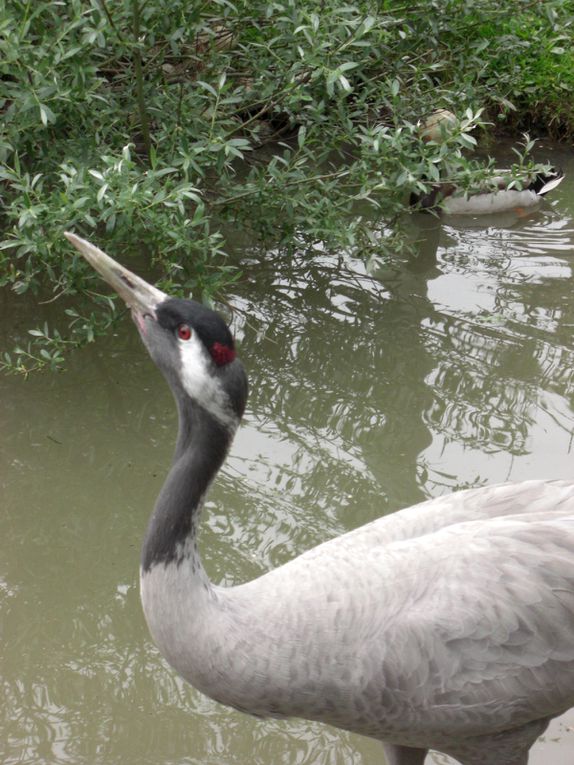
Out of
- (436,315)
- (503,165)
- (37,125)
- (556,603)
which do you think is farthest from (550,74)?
(556,603)

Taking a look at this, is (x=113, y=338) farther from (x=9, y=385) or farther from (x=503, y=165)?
(x=503, y=165)

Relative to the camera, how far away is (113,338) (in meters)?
5.54

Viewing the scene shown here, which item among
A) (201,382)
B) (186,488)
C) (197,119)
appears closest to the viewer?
(201,382)

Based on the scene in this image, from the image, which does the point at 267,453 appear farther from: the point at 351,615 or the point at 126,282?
the point at 126,282

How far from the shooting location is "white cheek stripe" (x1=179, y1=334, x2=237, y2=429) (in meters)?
2.65

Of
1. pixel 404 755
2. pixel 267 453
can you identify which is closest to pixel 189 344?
pixel 404 755

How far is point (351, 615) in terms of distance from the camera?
280cm

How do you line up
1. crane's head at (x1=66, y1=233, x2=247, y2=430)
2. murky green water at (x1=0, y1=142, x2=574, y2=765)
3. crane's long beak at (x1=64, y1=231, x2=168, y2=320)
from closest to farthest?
crane's head at (x1=66, y1=233, x2=247, y2=430)
crane's long beak at (x1=64, y1=231, x2=168, y2=320)
murky green water at (x1=0, y1=142, x2=574, y2=765)

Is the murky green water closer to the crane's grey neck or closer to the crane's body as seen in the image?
the crane's body

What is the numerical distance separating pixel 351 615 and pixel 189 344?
862 mm

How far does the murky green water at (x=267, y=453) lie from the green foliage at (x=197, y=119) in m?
0.40

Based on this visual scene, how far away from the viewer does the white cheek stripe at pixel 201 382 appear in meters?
2.65

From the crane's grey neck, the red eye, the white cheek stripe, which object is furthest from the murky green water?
the red eye

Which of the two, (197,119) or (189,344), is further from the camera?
(197,119)
